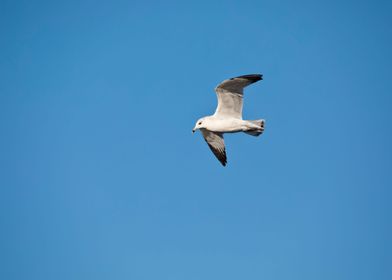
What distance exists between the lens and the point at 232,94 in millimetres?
19625

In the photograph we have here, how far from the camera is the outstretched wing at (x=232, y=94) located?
19.0 meters

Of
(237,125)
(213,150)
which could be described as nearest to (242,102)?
(237,125)

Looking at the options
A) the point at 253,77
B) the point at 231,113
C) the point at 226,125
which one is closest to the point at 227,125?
the point at 226,125

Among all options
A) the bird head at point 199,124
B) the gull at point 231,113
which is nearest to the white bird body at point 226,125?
the gull at point 231,113

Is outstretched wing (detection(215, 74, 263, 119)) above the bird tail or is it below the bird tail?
above

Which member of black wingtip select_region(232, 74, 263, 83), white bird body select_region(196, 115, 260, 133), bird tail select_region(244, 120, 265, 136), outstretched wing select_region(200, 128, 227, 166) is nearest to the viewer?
black wingtip select_region(232, 74, 263, 83)

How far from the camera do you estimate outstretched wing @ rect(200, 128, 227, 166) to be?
21.9m

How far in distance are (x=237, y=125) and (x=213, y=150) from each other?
257cm

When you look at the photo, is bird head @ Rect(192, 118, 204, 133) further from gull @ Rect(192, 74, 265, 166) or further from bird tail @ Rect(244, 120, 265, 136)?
bird tail @ Rect(244, 120, 265, 136)

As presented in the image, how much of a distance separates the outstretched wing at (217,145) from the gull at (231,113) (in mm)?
886

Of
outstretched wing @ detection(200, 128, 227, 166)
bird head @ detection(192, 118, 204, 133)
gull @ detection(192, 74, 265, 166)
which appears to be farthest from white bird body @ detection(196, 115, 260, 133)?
outstretched wing @ detection(200, 128, 227, 166)

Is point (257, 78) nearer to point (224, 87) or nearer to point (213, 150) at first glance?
point (224, 87)

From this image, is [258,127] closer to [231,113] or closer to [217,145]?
[231,113]

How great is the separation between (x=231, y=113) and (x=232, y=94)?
2.60ft
